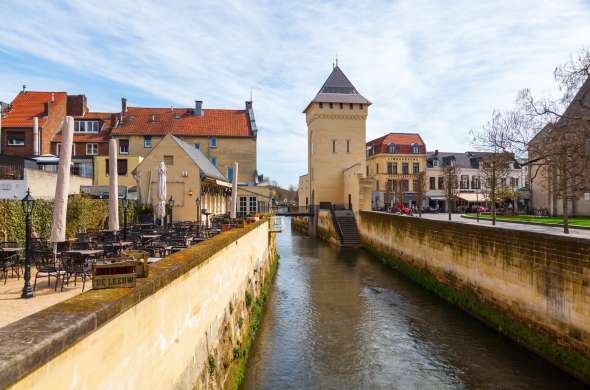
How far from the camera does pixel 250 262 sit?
1388 cm

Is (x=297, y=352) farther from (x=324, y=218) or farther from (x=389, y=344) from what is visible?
(x=324, y=218)

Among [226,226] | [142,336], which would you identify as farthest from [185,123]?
[142,336]

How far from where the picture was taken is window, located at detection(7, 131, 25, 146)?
33.8 meters

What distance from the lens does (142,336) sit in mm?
4359

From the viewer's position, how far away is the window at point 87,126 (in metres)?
39.9

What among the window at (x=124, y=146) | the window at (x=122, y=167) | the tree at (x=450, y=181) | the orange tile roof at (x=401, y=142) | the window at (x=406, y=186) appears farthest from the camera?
the orange tile roof at (x=401, y=142)

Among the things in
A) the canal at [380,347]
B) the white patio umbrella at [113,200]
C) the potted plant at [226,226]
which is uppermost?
the white patio umbrella at [113,200]

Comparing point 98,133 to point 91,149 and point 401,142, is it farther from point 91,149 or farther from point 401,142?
point 401,142

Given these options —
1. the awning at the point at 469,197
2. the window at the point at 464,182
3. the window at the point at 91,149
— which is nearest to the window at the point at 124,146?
the window at the point at 91,149

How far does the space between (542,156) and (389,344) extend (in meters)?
9.87

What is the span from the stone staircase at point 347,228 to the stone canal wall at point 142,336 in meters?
26.6

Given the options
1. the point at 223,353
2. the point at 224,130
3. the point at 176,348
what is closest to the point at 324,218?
the point at 224,130

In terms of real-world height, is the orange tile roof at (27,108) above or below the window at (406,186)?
above

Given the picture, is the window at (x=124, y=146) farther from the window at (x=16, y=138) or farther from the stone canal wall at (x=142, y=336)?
the stone canal wall at (x=142, y=336)
